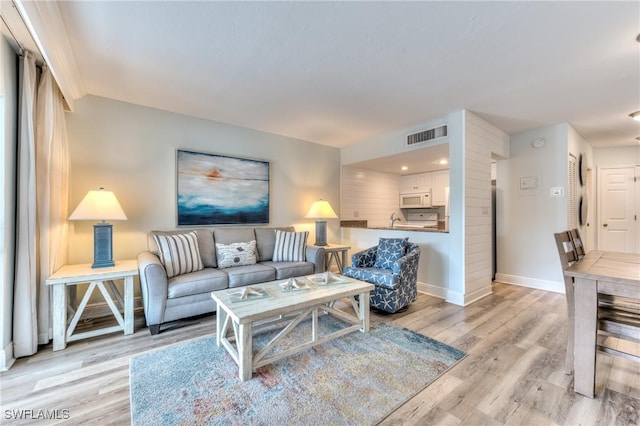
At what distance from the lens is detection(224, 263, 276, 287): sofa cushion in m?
3.01

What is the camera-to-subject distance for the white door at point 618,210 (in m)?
5.02

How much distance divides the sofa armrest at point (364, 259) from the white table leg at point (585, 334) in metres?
2.13

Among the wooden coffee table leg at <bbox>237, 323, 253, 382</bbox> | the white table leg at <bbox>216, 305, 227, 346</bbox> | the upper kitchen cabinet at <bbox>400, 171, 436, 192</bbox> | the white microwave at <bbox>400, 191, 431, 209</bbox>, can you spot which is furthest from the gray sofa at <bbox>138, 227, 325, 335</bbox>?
the upper kitchen cabinet at <bbox>400, 171, 436, 192</bbox>

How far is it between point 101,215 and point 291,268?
6.64 ft

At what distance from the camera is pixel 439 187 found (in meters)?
5.79

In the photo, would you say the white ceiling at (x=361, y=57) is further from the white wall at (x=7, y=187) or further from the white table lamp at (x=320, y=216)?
the white table lamp at (x=320, y=216)

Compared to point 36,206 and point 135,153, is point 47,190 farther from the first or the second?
point 135,153

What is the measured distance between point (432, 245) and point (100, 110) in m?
4.33

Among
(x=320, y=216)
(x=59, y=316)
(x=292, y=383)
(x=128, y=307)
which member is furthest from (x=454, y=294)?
(x=59, y=316)

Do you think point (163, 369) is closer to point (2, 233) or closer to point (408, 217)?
point (2, 233)

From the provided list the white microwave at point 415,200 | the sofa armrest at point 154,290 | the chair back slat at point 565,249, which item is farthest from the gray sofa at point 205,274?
the white microwave at point 415,200

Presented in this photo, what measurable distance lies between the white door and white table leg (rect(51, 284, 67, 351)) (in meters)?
8.17

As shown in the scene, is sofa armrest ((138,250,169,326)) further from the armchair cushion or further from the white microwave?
Result: the white microwave

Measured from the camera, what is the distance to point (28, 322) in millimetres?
2160
